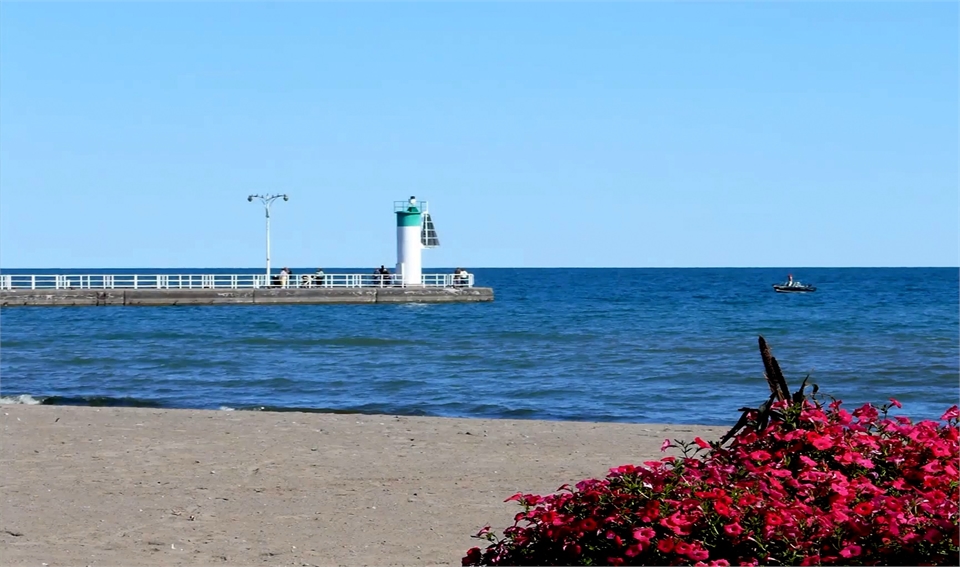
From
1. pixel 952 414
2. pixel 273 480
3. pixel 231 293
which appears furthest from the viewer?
pixel 231 293

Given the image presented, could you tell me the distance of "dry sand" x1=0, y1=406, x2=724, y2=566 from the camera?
292 inches

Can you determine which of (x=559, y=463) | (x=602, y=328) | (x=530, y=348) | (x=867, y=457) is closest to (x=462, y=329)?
(x=602, y=328)

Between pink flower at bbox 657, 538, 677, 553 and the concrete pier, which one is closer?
pink flower at bbox 657, 538, 677, 553

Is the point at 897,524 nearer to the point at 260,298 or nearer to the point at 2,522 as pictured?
the point at 2,522

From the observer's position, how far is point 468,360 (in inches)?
1081

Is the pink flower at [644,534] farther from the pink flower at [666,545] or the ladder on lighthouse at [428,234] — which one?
the ladder on lighthouse at [428,234]

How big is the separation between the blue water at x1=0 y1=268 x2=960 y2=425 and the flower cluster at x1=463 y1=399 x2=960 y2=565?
11.3 metres

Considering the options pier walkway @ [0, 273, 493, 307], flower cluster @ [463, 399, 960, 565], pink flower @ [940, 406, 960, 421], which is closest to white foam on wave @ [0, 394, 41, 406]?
flower cluster @ [463, 399, 960, 565]

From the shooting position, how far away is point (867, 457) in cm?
459

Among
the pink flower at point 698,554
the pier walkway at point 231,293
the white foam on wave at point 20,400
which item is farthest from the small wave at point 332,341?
the pink flower at point 698,554

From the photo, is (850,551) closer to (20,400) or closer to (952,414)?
(952,414)

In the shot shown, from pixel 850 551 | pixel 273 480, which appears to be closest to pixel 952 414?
pixel 850 551

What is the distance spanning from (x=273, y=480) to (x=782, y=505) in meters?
6.77

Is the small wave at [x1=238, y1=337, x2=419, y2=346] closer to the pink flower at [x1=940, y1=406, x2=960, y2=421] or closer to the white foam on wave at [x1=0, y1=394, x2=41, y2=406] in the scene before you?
the white foam on wave at [x1=0, y1=394, x2=41, y2=406]
